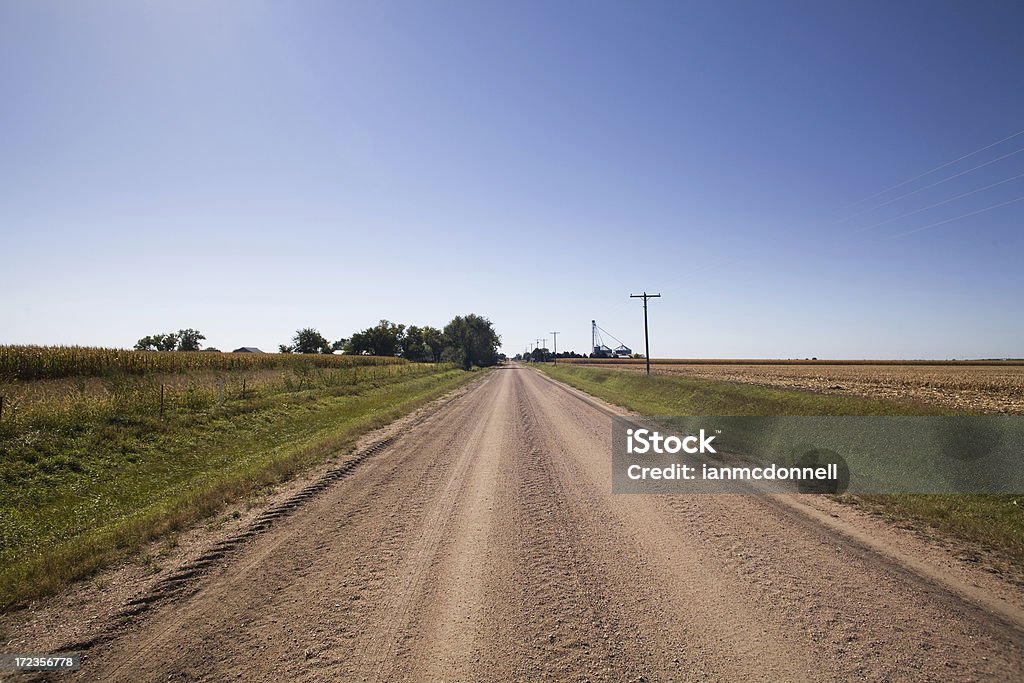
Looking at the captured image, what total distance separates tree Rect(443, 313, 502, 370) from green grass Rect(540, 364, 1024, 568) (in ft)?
257

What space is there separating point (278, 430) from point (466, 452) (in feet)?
25.3

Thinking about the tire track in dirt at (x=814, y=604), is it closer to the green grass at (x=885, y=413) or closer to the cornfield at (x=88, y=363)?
the green grass at (x=885, y=413)

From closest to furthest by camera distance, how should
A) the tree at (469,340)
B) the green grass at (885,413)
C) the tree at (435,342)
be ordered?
the green grass at (885,413) < the tree at (469,340) < the tree at (435,342)

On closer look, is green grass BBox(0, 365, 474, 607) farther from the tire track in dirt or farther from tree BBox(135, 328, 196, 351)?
tree BBox(135, 328, 196, 351)

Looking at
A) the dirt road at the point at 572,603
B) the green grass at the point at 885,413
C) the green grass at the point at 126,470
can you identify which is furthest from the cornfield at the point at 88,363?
the green grass at the point at 885,413

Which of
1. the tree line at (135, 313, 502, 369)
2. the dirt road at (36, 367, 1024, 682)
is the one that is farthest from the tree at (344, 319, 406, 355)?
the dirt road at (36, 367, 1024, 682)

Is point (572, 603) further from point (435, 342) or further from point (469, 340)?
point (435, 342)

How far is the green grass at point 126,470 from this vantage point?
5965 mm

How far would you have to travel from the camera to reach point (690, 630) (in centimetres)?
399

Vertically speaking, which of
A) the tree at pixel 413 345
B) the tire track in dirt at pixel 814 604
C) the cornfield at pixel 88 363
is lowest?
the tire track in dirt at pixel 814 604

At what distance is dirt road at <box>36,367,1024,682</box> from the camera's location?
11.6 feet

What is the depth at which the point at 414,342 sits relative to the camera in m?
147

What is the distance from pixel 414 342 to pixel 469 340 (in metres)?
43.2

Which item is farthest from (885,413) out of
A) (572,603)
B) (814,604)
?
(572,603)
